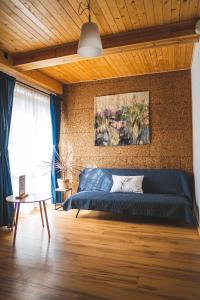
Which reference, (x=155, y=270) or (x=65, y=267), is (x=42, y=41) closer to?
(x=65, y=267)

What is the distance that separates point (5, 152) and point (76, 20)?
201cm

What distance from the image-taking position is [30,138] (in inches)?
159

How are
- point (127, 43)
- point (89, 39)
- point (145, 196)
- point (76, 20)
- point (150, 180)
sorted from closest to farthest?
point (89, 39)
point (76, 20)
point (127, 43)
point (145, 196)
point (150, 180)

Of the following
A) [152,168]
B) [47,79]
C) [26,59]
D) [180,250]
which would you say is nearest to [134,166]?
[152,168]

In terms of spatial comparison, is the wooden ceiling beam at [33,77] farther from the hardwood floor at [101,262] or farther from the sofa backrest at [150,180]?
the hardwood floor at [101,262]

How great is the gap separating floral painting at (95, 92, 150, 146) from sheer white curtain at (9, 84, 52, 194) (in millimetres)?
1042

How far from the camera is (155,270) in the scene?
78.0 inches

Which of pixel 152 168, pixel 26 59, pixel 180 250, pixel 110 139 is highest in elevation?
pixel 26 59

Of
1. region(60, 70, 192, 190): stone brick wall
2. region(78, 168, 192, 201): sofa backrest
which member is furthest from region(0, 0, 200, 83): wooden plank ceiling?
region(78, 168, 192, 201): sofa backrest

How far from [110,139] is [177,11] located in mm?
2462

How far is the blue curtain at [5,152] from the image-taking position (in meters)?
3.15

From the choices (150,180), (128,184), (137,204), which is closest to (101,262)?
(137,204)

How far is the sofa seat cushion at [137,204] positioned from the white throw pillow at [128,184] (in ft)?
0.52

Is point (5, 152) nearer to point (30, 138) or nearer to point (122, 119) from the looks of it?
point (30, 138)
